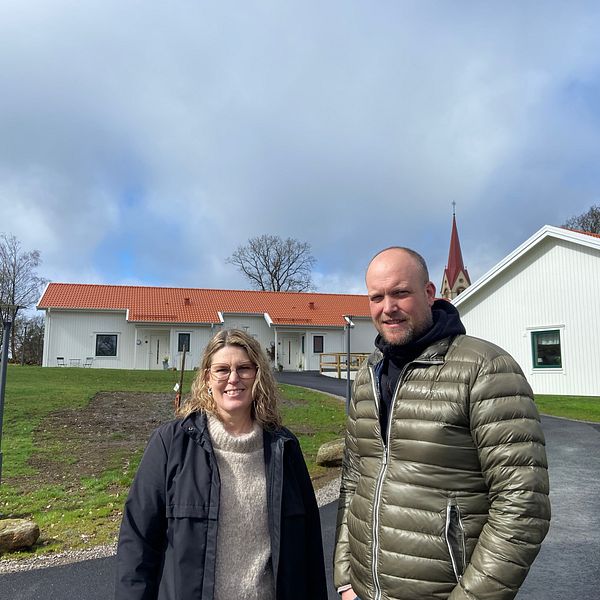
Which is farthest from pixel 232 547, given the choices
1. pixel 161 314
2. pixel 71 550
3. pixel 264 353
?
pixel 161 314

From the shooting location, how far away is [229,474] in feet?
7.47

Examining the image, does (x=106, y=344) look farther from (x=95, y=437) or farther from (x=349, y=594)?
(x=349, y=594)

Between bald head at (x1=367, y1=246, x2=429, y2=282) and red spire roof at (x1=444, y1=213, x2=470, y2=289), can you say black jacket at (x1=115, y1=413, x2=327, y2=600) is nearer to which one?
bald head at (x1=367, y1=246, x2=429, y2=282)

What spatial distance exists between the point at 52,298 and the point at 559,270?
92.8ft

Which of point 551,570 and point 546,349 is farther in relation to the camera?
point 546,349

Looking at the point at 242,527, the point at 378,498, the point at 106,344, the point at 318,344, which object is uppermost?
the point at 318,344

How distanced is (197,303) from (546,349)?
77.4ft

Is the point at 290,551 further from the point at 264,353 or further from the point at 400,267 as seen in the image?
the point at 400,267

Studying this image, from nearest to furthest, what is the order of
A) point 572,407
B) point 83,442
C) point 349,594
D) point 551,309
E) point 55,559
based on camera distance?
point 349,594
point 55,559
point 83,442
point 572,407
point 551,309

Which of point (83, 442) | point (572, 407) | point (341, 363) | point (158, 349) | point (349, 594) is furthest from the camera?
point (158, 349)

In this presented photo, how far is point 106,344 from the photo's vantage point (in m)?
32.7

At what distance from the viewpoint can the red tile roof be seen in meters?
33.2

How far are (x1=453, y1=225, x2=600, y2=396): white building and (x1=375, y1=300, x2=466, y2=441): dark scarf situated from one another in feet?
59.5

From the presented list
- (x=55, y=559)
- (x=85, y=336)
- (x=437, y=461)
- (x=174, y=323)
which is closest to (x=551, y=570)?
(x=437, y=461)
